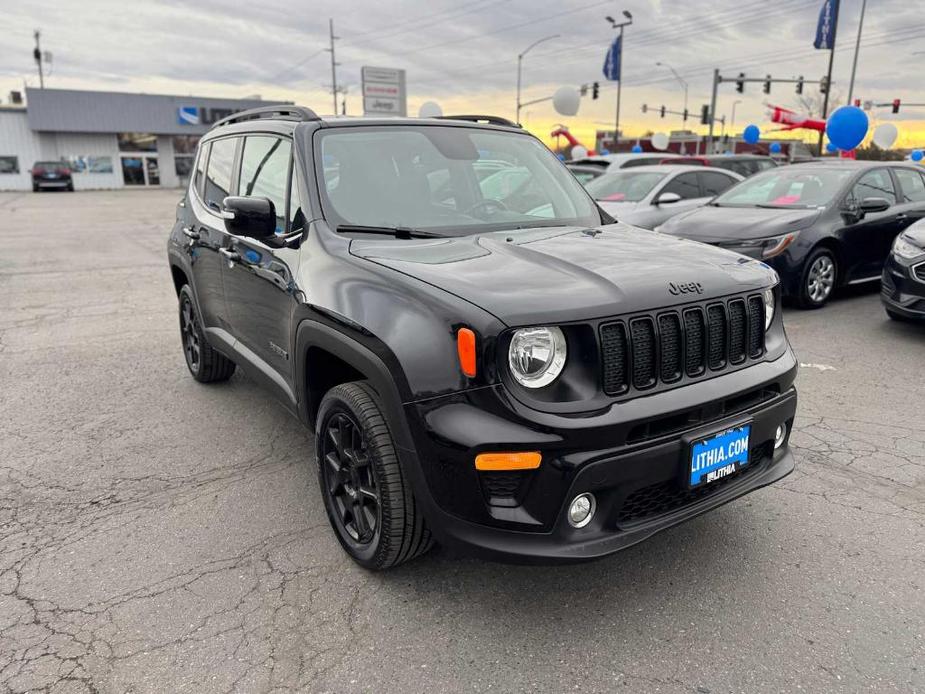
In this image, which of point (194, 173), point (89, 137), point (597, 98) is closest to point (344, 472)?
point (194, 173)

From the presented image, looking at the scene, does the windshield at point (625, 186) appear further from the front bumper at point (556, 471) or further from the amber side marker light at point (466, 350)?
the amber side marker light at point (466, 350)

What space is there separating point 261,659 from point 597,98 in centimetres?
4520

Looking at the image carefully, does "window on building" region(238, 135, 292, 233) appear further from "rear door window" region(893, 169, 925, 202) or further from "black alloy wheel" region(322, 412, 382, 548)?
"rear door window" region(893, 169, 925, 202)

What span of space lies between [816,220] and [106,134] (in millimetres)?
48294

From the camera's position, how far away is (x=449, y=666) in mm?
2316

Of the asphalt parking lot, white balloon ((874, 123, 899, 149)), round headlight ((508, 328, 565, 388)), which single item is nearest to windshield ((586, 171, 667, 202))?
the asphalt parking lot

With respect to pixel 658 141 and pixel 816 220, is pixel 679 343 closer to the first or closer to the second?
pixel 816 220

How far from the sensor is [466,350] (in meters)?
2.22

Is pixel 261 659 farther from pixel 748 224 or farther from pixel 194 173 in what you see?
pixel 748 224

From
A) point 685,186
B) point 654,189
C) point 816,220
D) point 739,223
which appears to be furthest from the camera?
point 685,186

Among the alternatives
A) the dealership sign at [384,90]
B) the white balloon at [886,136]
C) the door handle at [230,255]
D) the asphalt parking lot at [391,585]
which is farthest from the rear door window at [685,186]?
the dealership sign at [384,90]

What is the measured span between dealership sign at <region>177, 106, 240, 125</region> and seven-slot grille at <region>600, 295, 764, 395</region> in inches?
1916

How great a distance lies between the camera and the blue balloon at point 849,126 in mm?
16453

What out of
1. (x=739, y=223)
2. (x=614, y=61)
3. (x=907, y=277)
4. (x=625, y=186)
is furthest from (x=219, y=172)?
(x=614, y=61)
